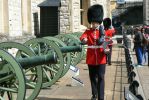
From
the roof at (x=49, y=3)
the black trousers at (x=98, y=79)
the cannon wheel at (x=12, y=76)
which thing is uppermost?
the roof at (x=49, y=3)

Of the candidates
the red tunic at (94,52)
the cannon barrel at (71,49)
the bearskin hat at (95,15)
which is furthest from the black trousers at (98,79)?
the cannon barrel at (71,49)

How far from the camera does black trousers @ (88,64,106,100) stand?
9.26 m

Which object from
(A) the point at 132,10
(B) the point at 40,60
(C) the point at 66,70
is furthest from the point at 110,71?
(A) the point at 132,10

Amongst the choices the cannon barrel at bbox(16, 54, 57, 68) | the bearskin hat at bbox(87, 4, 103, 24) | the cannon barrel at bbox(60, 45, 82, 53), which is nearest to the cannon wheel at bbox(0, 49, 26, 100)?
the cannon barrel at bbox(16, 54, 57, 68)

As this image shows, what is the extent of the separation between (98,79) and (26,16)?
14.3 metres

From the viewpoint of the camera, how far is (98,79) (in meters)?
9.33

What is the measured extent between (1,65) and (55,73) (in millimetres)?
3773

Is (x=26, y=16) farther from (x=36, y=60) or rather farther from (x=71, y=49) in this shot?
(x=36, y=60)

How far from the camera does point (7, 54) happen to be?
685cm

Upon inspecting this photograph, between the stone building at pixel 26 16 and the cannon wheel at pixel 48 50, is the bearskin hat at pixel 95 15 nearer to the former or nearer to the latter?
the cannon wheel at pixel 48 50

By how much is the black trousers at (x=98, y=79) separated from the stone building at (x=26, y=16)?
828 centimetres

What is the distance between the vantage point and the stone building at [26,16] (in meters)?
18.4

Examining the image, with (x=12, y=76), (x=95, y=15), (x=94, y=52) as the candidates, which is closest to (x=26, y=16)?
(x=95, y=15)

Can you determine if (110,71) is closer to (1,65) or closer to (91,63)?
(91,63)
